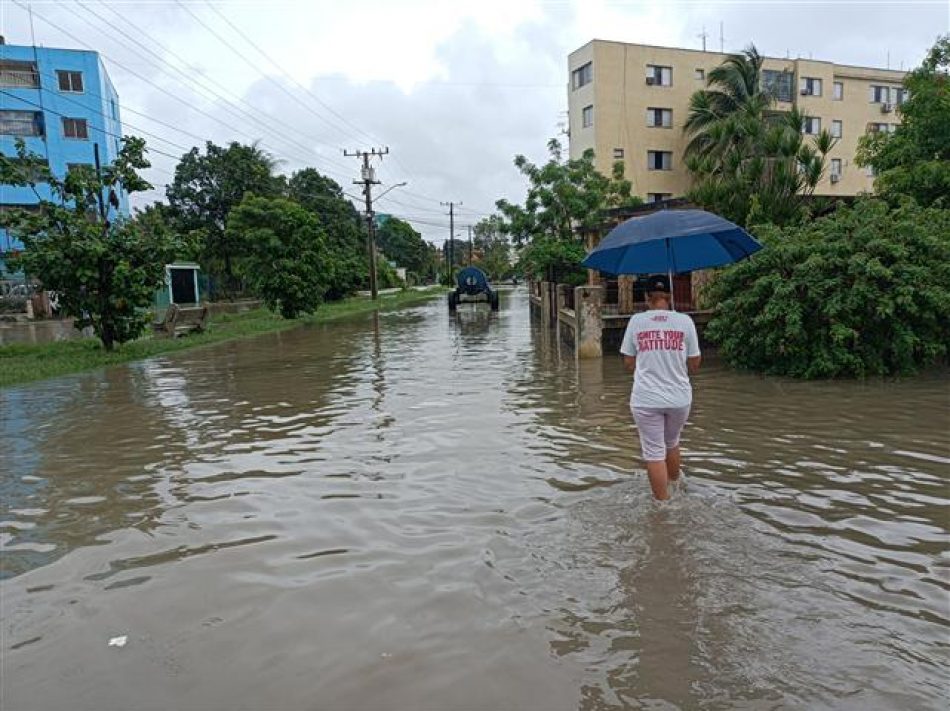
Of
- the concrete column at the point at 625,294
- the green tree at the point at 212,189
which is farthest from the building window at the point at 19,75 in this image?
the concrete column at the point at 625,294

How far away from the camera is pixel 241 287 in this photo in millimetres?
46906

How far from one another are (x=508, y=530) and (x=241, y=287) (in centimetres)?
4540

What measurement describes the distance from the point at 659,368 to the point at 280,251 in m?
24.4

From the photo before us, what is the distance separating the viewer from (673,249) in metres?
6.01

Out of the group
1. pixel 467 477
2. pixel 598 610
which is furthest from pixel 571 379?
pixel 598 610

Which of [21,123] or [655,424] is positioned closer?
[655,424]

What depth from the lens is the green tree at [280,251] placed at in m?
27.1

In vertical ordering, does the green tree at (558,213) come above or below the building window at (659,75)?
below

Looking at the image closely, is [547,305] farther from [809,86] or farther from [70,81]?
[70,81]

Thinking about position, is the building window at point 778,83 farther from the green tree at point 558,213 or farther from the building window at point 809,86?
the green tree at point 558,213

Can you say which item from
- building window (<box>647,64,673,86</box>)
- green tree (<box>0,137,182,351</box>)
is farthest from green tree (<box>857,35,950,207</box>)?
building window (<box>647,64,673,86</box>)

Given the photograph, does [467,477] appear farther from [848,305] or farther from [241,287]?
[241,287]

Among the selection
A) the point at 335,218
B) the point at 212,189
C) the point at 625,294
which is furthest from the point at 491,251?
the point at 625,294

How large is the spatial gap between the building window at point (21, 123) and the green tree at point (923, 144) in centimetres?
4096
